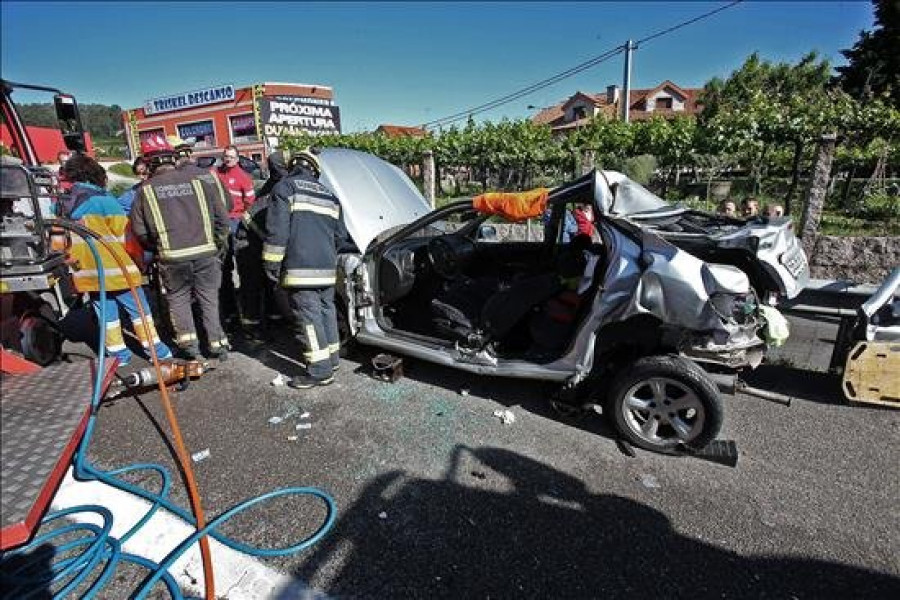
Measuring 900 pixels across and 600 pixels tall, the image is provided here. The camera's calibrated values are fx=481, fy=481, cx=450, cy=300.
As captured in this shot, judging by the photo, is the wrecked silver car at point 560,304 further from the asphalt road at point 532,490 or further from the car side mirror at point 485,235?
the asphalt road at point 532,490

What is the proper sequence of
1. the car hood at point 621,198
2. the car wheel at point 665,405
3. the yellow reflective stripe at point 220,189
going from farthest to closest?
the yellow reflective stripe at point 220,189, the car hood at point 621,198, the car wheel at point 665,405

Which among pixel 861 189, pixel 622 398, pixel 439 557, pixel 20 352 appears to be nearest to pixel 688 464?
pixel 622 398

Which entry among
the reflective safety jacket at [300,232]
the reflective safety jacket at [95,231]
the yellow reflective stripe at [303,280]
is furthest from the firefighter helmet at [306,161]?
the reflective safety jacket at [95,231]

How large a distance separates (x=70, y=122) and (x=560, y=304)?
15.7ft

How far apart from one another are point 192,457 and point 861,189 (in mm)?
13200

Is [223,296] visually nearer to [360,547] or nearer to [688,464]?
[360,547]

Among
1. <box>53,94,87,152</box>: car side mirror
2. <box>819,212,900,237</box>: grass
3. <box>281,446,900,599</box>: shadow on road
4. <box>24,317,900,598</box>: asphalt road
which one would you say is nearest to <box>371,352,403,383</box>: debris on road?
<box>24,317,900,598</box>: asphalt road

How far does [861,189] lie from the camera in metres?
10.3

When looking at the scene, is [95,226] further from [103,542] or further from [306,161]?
[103,542]

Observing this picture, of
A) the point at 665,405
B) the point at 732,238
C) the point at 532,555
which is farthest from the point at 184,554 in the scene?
the point at 732,238

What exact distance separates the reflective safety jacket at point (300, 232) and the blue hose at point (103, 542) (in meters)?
1.26

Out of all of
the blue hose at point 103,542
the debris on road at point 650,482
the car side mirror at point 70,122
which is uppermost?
the car side mirror at point 70,122

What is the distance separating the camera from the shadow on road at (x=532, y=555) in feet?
6.66

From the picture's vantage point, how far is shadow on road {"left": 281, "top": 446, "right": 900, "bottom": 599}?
6.66 ft
